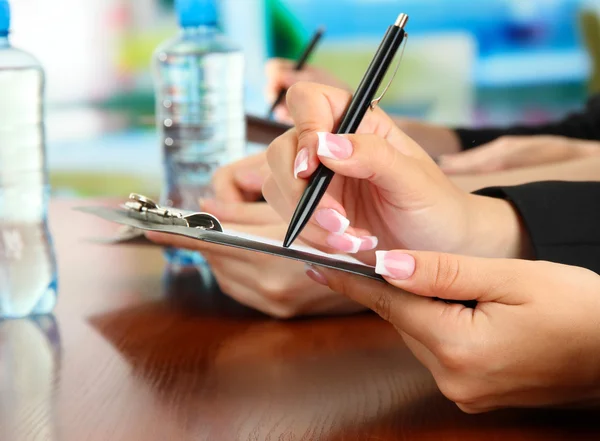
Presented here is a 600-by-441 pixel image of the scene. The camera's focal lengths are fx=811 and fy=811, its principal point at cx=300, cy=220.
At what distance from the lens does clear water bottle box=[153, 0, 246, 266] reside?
44.3 inches

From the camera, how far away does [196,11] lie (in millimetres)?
939

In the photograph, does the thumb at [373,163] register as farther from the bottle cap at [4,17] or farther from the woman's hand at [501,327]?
the bottle cap at [4,17]

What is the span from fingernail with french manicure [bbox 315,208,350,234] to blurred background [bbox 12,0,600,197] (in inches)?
124

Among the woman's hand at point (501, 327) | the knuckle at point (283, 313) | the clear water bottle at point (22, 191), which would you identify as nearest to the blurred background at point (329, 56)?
the clear water bottle at point (22, 191)

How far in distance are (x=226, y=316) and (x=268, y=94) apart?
870mm

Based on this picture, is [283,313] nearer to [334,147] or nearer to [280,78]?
[334,147]

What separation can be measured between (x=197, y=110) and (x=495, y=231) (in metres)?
0.64

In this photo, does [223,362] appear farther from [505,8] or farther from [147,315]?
[505,8]

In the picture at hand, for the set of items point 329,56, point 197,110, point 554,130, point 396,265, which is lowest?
point 329,56

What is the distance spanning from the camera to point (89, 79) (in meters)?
4.13

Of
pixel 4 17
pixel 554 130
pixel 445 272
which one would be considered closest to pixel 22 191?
pixel 4 17

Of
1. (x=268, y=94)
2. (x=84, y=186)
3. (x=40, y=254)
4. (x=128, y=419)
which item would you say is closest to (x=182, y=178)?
(x=40, y=254)

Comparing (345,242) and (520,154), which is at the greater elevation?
(345,242)

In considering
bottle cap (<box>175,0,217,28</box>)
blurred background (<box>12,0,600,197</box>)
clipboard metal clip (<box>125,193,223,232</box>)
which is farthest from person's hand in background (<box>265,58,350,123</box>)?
blurred background (<box>12,0,600,197</box>)
